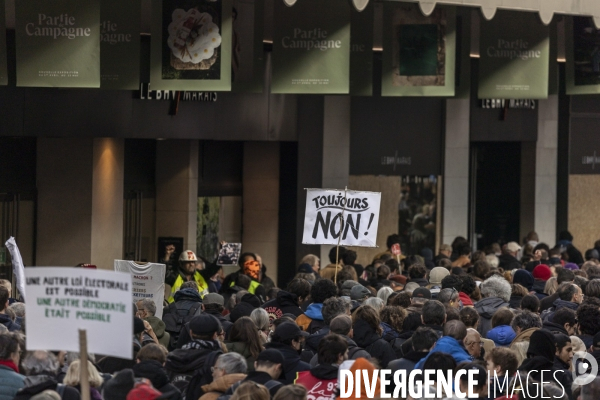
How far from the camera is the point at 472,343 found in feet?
33.1

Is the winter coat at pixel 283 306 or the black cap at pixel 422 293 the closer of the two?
the winter coat at pixel 283 306

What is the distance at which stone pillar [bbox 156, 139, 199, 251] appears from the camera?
21859 millimetres

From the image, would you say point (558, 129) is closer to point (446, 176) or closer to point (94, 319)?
point (446, 176)

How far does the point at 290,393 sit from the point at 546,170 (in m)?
22.1

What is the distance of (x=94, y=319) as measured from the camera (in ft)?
23.7

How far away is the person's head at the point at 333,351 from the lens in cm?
877

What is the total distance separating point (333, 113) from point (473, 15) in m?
3.48

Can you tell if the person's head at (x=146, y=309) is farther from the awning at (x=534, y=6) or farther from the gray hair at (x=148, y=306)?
the awning at (x=534, y=6)

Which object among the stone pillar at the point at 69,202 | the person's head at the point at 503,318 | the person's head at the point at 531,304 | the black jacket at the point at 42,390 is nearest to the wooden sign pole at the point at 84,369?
the black jacket at the point at 42,390

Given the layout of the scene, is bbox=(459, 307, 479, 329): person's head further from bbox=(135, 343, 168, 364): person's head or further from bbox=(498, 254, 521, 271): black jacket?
bbox=(498, 254, 521, 271): black jacket

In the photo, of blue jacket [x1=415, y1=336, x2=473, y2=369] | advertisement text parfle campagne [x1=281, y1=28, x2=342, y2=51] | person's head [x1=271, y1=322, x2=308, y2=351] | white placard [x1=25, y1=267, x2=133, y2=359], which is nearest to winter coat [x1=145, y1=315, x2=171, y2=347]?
person's head [x1=271, y1=322, x2=308, y2=351]

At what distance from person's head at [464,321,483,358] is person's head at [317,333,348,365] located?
1681 millimetres

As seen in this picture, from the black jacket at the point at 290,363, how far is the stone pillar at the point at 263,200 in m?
14.0

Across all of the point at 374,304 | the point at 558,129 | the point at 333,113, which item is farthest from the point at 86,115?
the point at 558,129
